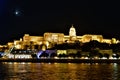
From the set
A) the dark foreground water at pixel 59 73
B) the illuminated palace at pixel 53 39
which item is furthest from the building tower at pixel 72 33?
the dark foreground water at pixel 59 73

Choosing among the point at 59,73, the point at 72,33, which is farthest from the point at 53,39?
the point at 59,73

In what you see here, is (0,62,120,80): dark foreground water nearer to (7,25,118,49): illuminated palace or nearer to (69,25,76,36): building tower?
(7,25,118,49): illuminated palace

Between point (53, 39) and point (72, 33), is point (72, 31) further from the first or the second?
point (53, 39)

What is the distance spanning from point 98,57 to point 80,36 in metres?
36.3

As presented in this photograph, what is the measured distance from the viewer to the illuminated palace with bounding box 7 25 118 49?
126875 mm

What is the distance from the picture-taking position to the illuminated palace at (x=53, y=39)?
127 metres

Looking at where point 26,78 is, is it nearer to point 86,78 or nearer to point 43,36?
point 86,78

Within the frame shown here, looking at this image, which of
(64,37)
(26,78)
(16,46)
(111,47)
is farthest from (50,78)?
(64,37)

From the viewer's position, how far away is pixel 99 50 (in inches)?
4259

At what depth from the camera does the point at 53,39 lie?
130000 millimetres

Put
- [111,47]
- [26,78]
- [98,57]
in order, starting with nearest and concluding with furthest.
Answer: [26,78]
[98,57]
[111,47]

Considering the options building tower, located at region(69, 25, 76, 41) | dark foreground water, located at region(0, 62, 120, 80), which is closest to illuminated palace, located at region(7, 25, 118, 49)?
building tower, located at region(69, 25, 76, 41)

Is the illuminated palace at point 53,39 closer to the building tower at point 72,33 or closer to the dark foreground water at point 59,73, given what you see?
the building tower at point 72,33

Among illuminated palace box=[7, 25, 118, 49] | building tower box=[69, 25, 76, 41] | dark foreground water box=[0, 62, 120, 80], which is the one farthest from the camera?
building tower box=[69, 25, 76, 41]
